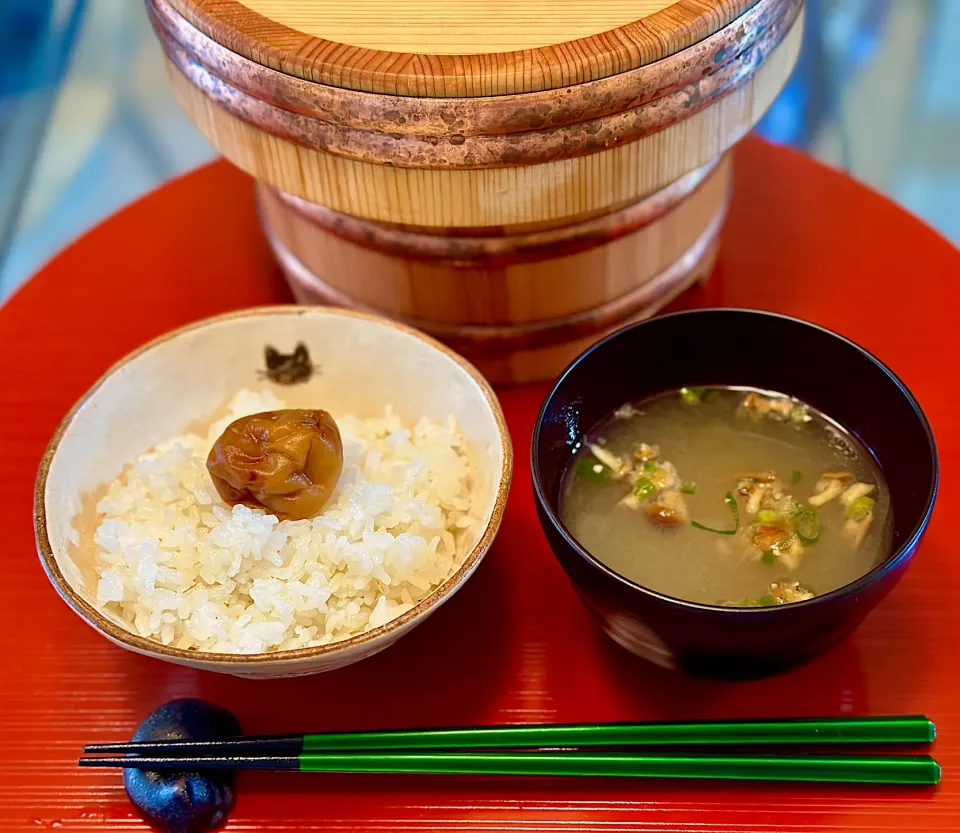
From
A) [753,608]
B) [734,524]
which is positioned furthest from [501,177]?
[753,608]

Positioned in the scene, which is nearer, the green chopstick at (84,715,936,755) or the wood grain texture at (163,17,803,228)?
the green chopstick at (84,715,936,755)

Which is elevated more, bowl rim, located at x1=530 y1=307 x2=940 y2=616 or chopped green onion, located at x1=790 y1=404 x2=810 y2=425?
bowl rim, located at x1=530 y1=307 x2=940 y2=616

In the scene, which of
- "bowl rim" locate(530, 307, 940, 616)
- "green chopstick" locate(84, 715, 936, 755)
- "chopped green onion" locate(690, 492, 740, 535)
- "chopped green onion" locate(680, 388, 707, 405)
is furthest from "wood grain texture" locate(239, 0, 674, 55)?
"green chopstick" locate(84, 715, 936, 755)

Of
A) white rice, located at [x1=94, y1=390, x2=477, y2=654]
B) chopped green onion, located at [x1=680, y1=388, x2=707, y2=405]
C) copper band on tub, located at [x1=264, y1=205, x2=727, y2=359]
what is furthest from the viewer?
copper band on tub, located at [x1=264, y1=205, x2=727, y2=359]

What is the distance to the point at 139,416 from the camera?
1680 millimetres

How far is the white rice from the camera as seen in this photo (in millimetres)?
1379

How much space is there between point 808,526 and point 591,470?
0.31 metres

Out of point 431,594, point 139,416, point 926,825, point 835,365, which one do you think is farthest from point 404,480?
point 926,825

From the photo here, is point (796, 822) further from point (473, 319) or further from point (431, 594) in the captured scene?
point (473, 319)

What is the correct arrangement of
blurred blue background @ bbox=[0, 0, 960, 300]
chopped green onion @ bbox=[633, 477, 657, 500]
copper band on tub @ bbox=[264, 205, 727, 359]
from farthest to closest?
blurred blue background @ bbox=[0, 0, 960, 300], copper band on tub @ bbox=[264, 205, 727, 359], chopped green onion @ bbox=[633, 477, 657, 500]

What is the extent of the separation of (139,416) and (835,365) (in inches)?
42.6

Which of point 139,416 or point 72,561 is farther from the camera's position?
point 139,416

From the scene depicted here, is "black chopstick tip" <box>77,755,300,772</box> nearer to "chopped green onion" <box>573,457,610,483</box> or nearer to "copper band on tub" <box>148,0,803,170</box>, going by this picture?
"chopped green onion" <box>573,457,610,483</box>

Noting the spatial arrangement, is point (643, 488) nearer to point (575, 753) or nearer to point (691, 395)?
point (691, 395)
